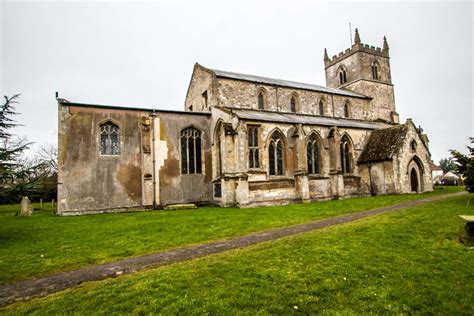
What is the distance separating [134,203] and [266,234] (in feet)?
44.6

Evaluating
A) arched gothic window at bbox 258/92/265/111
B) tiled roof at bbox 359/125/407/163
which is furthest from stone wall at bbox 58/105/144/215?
tiled roof at bbox 359/125/407/163

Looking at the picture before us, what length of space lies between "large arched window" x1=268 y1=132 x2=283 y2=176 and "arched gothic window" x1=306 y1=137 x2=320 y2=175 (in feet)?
9.97

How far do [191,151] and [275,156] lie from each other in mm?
7269

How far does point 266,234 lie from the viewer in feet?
33.4

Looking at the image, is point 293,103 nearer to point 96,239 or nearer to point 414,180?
point 414,180

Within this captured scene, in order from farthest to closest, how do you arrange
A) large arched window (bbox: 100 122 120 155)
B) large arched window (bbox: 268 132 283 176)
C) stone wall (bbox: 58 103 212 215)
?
large arched window (bbox: 268 132 283 176) < large arched window (bbox: 100 122 120 155) < stone wall (bbox: 58 103 212 215)

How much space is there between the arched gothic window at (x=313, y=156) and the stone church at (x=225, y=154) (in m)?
0.09

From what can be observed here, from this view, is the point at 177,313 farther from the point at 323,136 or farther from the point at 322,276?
the point at 323,136

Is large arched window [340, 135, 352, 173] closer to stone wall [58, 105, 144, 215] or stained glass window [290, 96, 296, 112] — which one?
stained glass window [290, 96, 296, 112]

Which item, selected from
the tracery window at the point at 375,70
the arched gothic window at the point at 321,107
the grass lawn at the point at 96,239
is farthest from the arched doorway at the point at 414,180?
the tracery window at the point at 375,70

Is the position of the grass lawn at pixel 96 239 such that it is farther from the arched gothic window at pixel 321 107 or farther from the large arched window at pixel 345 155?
the arched gothic window at pixel 321 107

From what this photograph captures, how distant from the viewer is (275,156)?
22781mm

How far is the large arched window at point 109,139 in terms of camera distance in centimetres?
2019

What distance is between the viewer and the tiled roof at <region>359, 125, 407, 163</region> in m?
25.0
